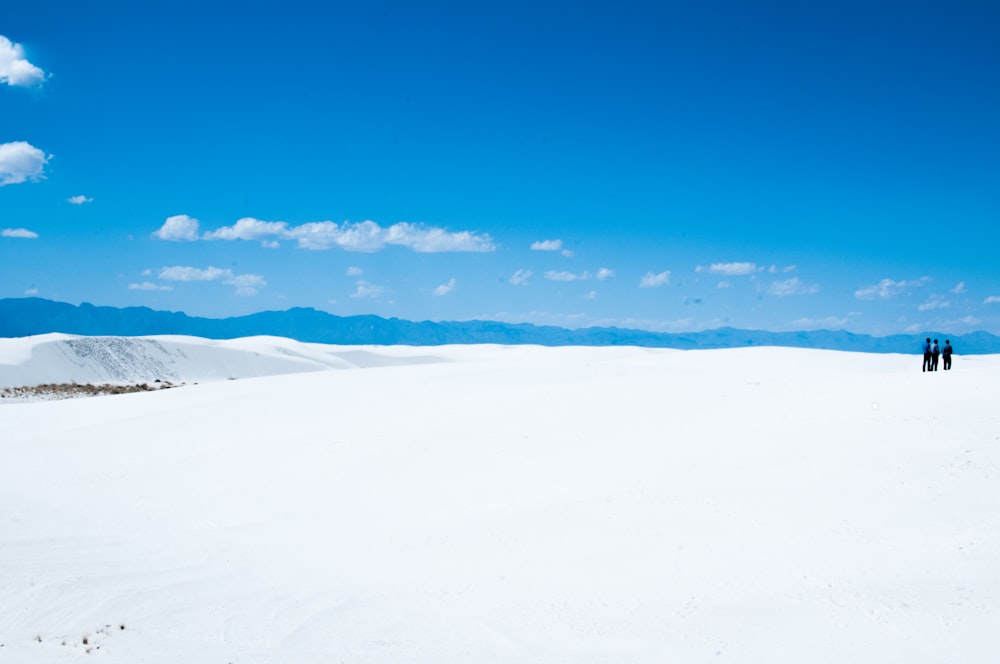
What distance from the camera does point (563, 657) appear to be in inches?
325

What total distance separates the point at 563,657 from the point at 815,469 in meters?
6.43

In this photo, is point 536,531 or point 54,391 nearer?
point 536,531

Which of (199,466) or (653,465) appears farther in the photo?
(199,466)

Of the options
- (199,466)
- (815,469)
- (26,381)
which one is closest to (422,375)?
(199,466)

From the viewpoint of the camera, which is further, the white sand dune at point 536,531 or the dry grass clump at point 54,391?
the dry grass clump at point 54,391

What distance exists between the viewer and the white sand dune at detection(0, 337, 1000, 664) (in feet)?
28.2

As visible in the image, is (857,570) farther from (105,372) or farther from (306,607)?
(105,372)

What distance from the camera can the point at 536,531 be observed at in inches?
458

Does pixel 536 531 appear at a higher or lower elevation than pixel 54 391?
higher

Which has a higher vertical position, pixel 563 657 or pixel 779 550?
pixel 779 550

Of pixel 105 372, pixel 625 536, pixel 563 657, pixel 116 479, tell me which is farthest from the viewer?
pixel 105 372

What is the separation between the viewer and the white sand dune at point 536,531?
28.2 feet

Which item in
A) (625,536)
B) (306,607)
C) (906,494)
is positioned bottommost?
(306,607)

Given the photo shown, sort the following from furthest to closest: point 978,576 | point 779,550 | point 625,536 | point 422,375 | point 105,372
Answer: point 105,372 → point 422,375 → point 625,536 → point 779,550 → point 978,576
